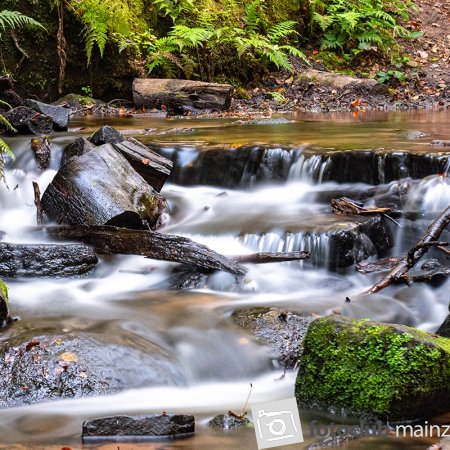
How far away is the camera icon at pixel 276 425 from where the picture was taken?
103 inches

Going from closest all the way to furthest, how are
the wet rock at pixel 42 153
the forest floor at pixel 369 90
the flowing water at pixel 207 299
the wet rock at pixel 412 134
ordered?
the flowing water at pixel 207 299 → the wet rock at pixel 42 153 → the wet rock at pixel 412 134 → the forest floor at pixel 369 90

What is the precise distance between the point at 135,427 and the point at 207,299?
5.71ft

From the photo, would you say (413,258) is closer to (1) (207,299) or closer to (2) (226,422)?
(1) (207,299)

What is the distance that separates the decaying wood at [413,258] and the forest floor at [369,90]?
6.68 meters

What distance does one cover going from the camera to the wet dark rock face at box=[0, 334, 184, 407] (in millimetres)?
3221

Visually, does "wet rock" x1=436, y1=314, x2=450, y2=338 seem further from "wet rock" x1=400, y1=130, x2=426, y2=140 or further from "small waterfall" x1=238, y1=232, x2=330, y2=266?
"wet rock" x1=400, y1=130, x2=426, y2=140

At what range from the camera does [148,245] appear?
491cm

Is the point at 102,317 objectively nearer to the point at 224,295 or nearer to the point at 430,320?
the point at 224,295

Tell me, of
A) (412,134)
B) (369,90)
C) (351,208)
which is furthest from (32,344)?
(369,90)

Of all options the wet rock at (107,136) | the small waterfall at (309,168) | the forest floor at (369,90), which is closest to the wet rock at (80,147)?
the wet rock at (107,136)

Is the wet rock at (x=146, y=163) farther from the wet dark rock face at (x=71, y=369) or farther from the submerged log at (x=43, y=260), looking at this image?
the wet dark rock face at (x=71, y=369)

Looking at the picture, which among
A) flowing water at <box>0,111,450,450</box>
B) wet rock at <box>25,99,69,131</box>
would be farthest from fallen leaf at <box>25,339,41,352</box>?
wet rock at <box>25,99,69,131</box>

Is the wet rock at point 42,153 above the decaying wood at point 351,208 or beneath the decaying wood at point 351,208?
above

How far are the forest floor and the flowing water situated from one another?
445 cm
